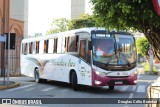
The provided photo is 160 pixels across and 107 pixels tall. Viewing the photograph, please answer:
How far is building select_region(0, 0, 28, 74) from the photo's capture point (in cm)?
3166

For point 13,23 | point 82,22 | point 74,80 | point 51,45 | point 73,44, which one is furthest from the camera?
point 82,22

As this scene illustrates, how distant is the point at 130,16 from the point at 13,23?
104 ft

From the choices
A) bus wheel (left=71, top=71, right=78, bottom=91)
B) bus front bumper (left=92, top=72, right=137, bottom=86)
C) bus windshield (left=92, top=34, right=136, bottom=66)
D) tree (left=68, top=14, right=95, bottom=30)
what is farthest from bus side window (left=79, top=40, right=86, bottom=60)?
tree (left=68, top=14, right=95, bottom=30)

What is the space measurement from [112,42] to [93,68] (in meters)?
1.56

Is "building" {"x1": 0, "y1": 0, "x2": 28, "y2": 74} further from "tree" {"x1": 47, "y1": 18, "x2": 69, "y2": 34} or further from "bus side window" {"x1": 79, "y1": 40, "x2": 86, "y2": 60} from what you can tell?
"tree" {"x1": 47, "y1": 18, "x2": 69, "y2": 34}

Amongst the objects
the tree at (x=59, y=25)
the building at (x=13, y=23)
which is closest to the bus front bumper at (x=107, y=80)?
the building at (x=13, y=23)

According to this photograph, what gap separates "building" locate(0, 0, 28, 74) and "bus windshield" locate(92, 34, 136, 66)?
10533 millimetres

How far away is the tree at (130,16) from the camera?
4930 millimetres

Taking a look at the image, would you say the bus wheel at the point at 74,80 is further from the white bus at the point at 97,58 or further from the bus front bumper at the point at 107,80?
the bus front bumper at the point at 107,80

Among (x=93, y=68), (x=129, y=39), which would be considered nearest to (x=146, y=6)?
(x=93, y=68)

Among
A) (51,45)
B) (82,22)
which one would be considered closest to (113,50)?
(51,45)

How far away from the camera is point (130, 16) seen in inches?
199

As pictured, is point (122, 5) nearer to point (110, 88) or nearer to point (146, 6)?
point (146, 6)

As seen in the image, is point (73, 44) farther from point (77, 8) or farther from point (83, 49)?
point (77, 8)
